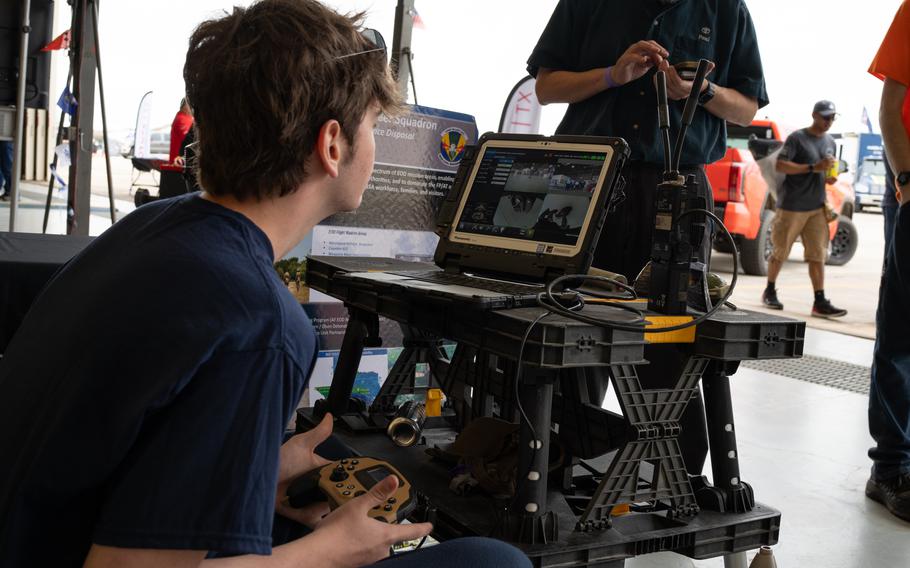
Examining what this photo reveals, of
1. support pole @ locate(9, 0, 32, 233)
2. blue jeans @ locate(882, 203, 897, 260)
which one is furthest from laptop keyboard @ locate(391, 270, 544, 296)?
support pole @ locate(9, 0, 32, 233)

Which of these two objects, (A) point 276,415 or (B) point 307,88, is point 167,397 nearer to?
(A) point 276,415

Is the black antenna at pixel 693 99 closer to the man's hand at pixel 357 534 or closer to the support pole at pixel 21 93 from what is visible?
the man's hand at pixel 357 534

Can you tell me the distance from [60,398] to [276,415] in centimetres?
20

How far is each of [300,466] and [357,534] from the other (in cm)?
38

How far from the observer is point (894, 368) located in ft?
8.86

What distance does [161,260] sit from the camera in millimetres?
839

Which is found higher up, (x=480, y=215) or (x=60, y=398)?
(x=480, y=215)

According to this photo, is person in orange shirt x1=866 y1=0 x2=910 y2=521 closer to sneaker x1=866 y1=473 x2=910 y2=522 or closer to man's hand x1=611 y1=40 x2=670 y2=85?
sneaker x1=866 y1=473 x2=910 y2=522

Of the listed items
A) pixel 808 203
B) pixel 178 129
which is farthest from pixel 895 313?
pixel 178 129

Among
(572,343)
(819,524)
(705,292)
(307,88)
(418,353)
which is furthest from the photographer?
(819,524)

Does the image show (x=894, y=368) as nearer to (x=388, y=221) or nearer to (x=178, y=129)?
(x=388, y=221)

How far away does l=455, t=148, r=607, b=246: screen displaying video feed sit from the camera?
66.5 inches

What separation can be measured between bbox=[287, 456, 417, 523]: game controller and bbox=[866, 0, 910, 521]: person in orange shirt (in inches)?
77.9

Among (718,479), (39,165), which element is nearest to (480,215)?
(718,479)
